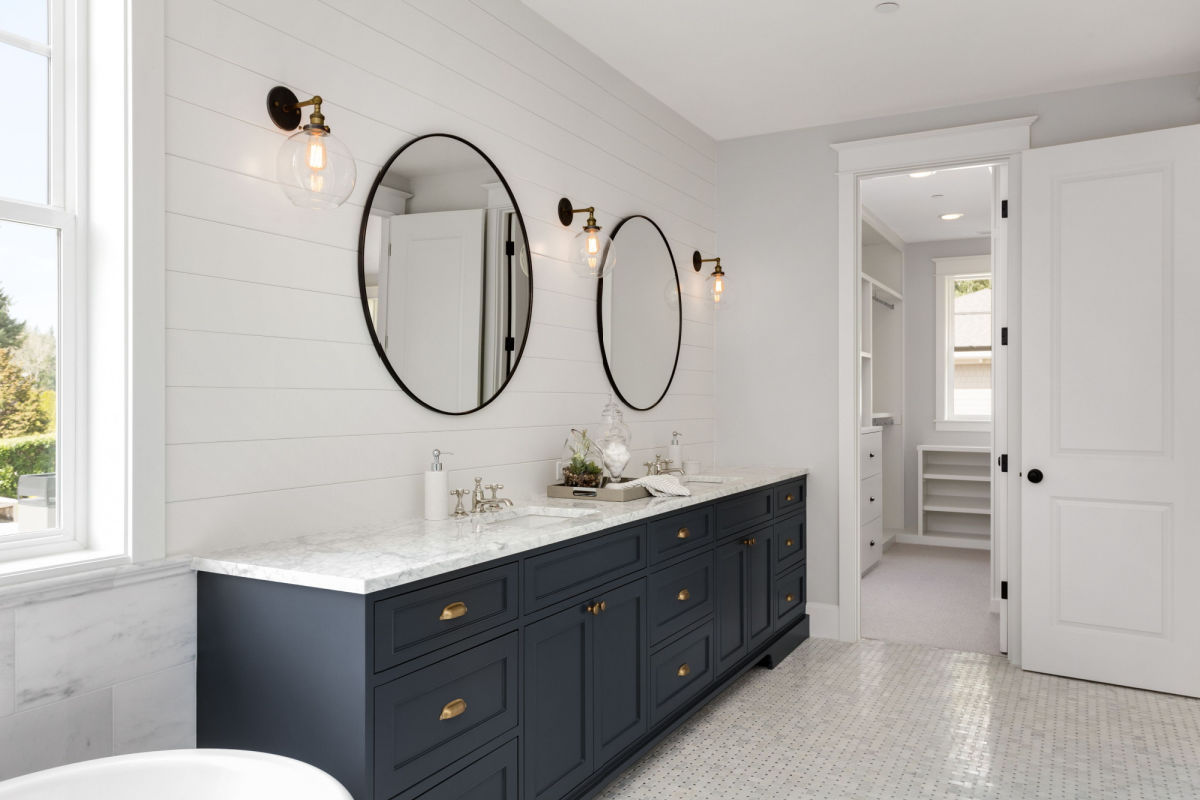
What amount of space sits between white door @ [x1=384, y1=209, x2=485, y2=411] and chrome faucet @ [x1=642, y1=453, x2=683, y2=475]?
3.77 ft

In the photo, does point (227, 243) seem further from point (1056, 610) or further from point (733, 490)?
point (1056, 610)

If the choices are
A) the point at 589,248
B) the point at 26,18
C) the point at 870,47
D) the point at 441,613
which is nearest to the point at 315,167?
the point at 26,18

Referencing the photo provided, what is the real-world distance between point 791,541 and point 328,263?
2706 mm

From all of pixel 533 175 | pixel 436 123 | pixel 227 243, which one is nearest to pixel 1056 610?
pixel 533 175

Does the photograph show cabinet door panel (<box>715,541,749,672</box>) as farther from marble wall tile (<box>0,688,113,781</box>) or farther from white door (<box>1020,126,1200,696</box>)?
marble wall tile (<box>0,688,113,781</box>)

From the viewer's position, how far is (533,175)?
3074mm

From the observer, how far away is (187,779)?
1451 millimetres

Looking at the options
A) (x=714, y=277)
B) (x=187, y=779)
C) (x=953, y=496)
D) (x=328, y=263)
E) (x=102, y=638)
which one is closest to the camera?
(x=187, y=779)

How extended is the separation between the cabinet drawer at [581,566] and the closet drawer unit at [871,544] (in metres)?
3.43

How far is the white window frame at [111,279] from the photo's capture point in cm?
175

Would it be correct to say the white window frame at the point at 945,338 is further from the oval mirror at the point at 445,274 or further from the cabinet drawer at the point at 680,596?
the oval mirror at the point at 445,274

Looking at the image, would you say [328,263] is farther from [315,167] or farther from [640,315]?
[640,315]

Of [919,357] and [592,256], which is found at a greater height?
[592,256]

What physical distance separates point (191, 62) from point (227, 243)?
1.32ft
